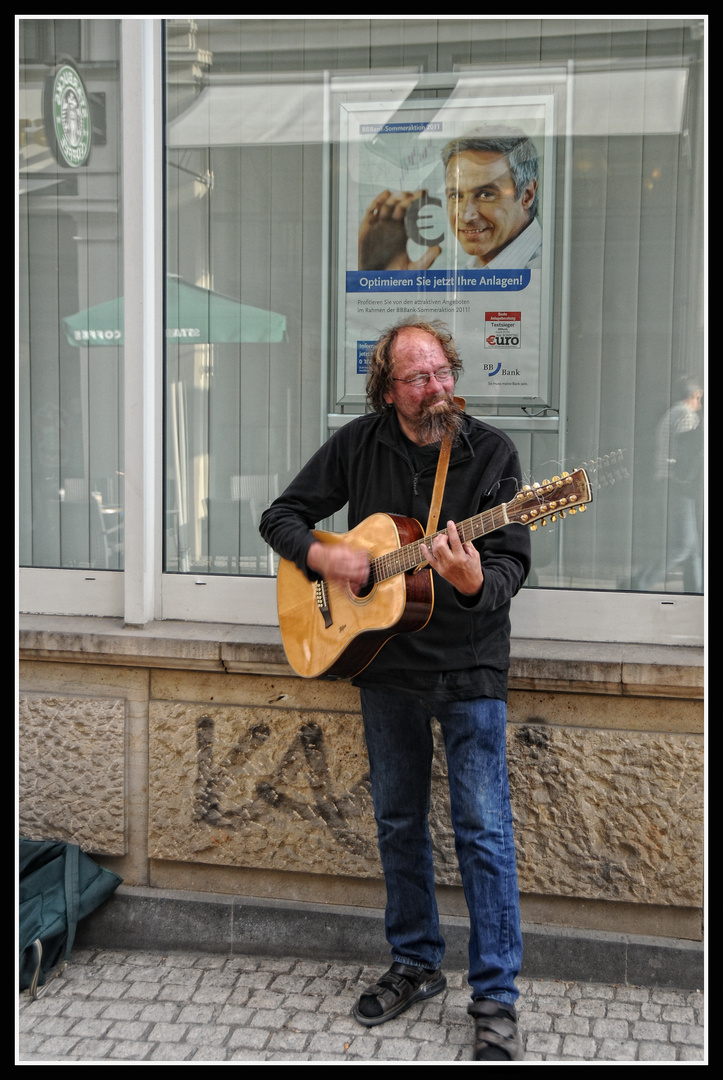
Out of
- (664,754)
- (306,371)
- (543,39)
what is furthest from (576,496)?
(543,39)

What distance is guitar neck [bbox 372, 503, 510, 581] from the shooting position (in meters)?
2.51

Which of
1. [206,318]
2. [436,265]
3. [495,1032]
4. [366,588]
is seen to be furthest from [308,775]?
[436,265]

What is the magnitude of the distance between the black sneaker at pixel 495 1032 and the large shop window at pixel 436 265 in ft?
4.80

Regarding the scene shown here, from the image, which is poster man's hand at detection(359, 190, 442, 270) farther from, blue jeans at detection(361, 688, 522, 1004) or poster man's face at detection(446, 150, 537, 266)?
blue jeans at detection(361, 688, 522, 1004)

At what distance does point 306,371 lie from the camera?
3.77 meters

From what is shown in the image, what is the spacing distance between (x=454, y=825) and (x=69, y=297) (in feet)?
8.57

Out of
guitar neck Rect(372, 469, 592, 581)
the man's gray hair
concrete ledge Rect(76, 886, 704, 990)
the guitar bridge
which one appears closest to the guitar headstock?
guitar neck Rect(372, 469, 592, 581)

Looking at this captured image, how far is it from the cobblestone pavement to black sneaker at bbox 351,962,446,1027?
33mm

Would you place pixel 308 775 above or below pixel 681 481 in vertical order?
below

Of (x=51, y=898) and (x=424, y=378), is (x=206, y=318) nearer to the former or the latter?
(x=424, y=378)

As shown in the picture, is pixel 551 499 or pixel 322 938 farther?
pixel 322 938

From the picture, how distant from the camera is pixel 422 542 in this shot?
8.66 ft

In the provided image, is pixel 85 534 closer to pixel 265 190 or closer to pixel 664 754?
pixel 265 190

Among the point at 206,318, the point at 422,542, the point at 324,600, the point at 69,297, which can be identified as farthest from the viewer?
the point at 69,297
